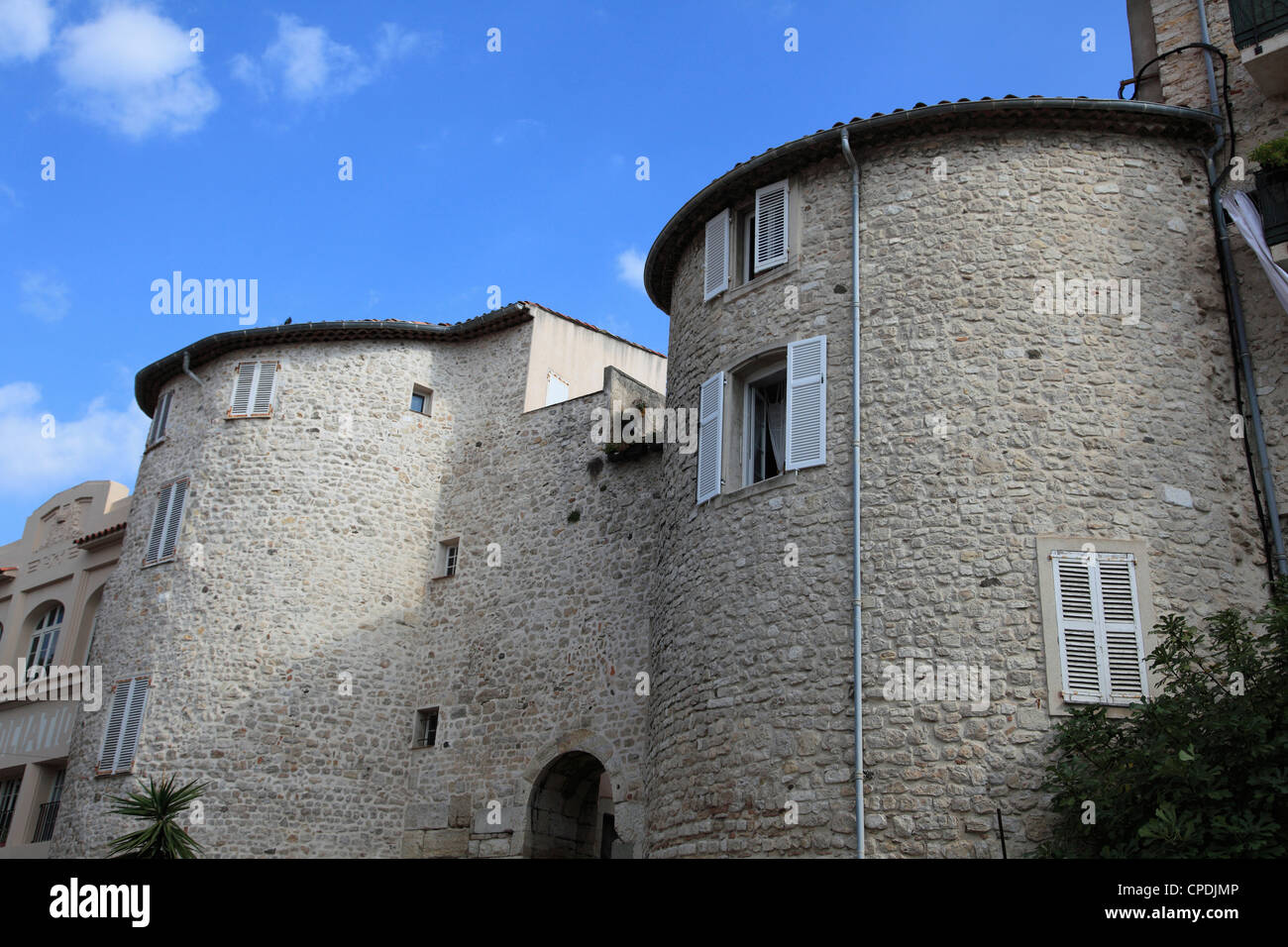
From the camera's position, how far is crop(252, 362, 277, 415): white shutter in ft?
65.1

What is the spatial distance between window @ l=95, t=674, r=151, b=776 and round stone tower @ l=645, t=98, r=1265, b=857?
8747 millimetres

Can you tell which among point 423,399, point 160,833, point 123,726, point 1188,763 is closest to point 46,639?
point 123,726

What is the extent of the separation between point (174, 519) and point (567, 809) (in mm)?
8135

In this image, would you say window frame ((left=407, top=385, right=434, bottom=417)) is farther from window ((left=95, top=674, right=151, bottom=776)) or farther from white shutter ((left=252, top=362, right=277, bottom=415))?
window ((left=95, top=674, right=151, bottom=776))

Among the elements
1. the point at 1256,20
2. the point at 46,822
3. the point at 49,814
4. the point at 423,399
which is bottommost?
the point at 46,822

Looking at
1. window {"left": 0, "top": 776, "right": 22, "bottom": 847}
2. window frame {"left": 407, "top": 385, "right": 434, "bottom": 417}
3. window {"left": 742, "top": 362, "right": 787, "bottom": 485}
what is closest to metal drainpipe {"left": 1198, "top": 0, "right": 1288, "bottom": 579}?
window {"left": 742, "top": 362, "right": 787, "bottom": 485}

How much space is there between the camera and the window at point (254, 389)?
19.9m

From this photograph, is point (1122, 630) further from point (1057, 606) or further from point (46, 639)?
point (46, 639)

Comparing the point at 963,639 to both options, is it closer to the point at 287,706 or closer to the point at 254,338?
the point at 287,706

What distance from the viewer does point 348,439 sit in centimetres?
1956

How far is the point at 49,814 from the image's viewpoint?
73.2 ft

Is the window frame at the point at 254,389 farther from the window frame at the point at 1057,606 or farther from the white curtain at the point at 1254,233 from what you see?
the white curtain at the point at 1254,233

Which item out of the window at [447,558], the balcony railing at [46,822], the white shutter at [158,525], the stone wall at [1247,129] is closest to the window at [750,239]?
the stone wall at [1247,129]
